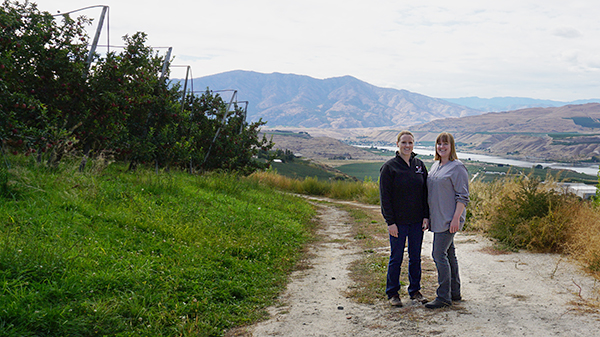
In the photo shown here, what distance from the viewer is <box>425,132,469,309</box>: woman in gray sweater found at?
173 inches

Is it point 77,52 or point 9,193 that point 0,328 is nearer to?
point 9,193

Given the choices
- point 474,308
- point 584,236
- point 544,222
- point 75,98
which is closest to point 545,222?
point 544,222

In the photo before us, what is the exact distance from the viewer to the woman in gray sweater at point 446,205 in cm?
440

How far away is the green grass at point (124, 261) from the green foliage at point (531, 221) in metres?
4.55

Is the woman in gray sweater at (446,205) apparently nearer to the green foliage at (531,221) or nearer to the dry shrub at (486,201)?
the green foliage at (531,221)

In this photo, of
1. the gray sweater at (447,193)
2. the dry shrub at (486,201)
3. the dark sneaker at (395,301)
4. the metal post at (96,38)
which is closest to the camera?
the gray sweater at (447,193)

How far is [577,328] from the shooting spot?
12.0ft

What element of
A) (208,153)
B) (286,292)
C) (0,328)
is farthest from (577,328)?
(208,153)

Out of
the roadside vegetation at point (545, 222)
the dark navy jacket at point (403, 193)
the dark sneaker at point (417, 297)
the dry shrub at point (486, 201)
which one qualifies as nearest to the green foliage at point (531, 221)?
the roadside vegetation at point (545, 222)

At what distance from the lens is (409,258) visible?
478 centimetres

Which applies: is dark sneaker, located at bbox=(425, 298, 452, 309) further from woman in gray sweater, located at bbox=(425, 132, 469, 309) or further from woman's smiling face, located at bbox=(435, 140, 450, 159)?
woman's smiling face, located at bbox=(435, 140, 450, 159)

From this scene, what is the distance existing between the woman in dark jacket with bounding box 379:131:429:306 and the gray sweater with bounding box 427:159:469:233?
0.17m

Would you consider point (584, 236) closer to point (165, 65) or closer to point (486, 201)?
point (486, 201)

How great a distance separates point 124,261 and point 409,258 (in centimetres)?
374
